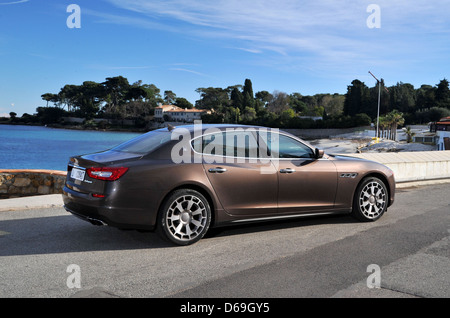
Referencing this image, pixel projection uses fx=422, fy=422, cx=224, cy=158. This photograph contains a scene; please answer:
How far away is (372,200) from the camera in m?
6.91

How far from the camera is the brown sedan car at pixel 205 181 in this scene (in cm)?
510

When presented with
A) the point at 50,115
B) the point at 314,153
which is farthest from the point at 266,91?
the point at 314,153

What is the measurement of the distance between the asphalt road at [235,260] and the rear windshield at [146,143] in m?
1.21

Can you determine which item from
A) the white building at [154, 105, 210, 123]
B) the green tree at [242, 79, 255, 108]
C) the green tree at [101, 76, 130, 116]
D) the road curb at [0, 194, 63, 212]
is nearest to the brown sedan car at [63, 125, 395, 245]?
the road curb at [0, 194, 63, 212]

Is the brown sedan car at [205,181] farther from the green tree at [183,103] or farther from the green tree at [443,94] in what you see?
the green tree at [183,103]

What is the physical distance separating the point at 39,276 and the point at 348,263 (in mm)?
3261

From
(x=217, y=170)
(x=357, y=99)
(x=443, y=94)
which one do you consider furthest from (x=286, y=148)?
(x=357, y=99)

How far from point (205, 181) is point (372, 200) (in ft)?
10.1

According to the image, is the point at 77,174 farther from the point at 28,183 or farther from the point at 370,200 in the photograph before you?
the point at 28,183

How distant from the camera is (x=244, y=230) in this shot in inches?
249

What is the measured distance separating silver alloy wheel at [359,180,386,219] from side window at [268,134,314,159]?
119cm
